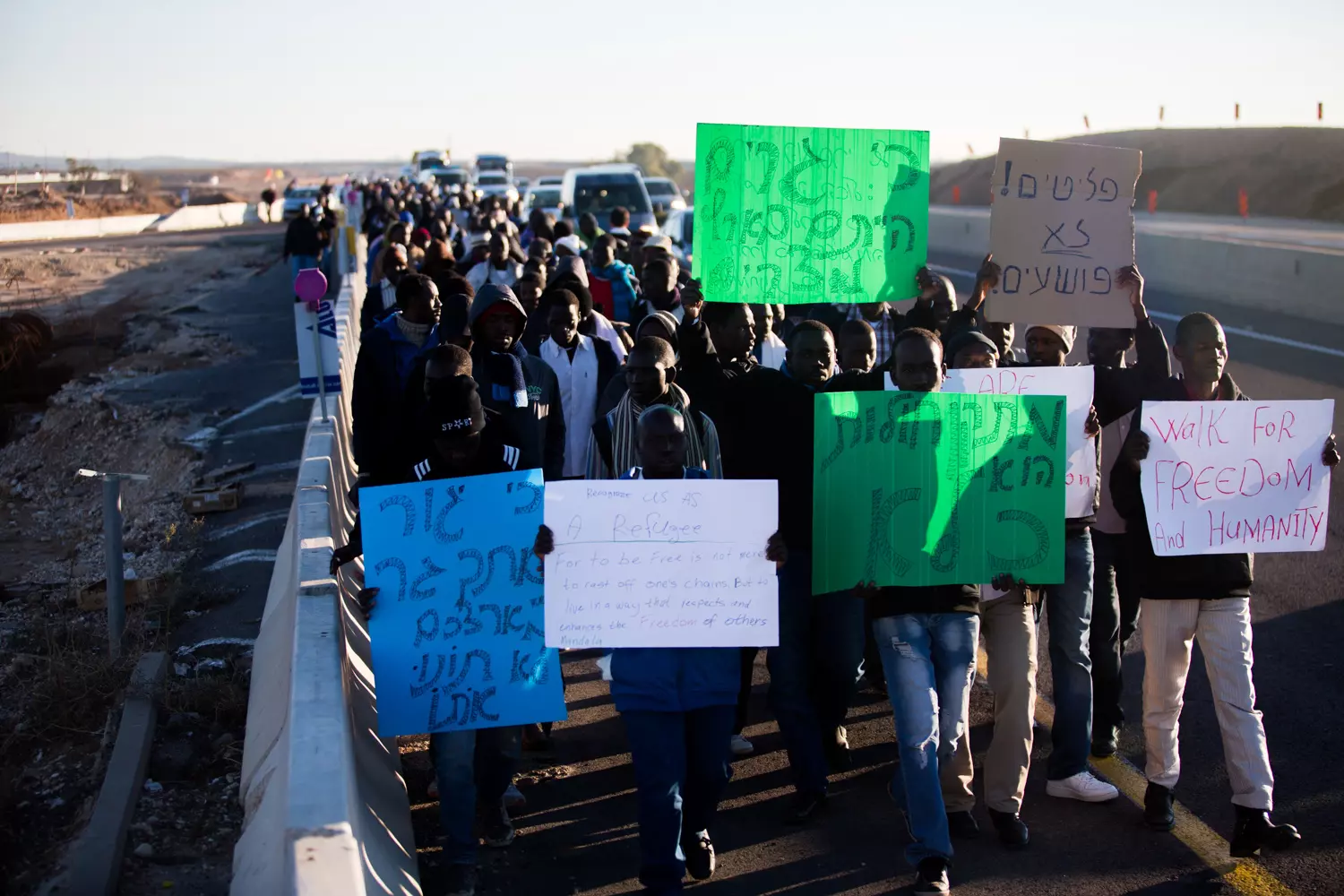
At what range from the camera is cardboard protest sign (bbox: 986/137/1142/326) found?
6.61m

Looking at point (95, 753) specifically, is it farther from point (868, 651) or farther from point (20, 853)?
point (868, 651)

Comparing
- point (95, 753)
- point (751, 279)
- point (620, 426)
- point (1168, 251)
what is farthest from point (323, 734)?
point (1168, 251)

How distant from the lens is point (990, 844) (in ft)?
18.1

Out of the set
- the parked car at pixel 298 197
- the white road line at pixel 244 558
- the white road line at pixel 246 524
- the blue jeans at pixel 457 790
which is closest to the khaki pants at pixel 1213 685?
the blue jeans at pixel 457 790

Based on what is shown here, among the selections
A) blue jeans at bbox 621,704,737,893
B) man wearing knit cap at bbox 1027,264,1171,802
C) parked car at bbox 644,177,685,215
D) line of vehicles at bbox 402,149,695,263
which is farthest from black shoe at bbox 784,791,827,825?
parked car at bbox 644,177,685,215

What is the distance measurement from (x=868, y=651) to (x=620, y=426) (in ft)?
6.99

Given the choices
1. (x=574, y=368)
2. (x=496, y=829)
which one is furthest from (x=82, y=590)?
(x=496, y=829)

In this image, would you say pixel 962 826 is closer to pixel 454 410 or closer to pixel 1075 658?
pixel 1075 658

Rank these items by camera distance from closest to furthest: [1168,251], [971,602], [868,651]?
[971,602] → [868,651] → [1168,251]

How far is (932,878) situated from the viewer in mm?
5012

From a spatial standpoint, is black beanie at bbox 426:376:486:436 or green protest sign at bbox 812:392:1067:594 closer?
black beanie at bbox 426:376:486:436

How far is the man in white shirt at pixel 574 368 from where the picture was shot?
7840 mm

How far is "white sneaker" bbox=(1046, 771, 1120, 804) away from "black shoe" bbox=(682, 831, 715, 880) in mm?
1645

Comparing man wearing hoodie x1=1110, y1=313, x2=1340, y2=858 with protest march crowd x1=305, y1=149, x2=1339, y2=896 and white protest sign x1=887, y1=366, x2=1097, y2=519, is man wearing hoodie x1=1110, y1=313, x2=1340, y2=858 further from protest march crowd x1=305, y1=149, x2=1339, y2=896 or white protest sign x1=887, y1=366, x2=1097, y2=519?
white protest sign x1=887, y1=366, x2=1097, y2=519
